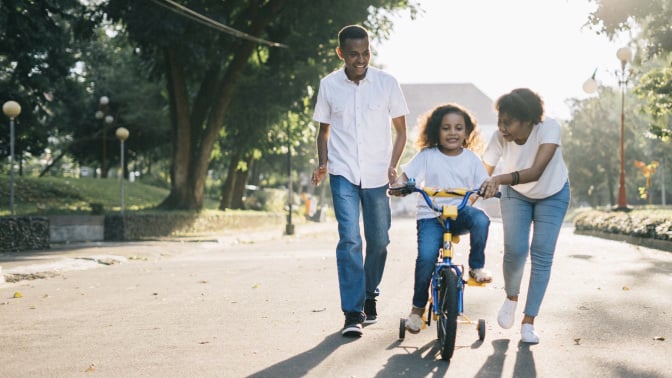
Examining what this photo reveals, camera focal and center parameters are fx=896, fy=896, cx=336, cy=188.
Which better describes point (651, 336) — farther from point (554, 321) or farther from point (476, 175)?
point (476, 175)

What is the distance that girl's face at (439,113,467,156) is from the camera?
589 centimetres

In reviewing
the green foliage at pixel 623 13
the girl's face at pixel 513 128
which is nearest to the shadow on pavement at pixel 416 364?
the girl's face at pixel 513 128

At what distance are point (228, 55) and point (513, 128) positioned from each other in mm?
20464

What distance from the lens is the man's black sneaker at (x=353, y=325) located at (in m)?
6.03

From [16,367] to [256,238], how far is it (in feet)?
71.2

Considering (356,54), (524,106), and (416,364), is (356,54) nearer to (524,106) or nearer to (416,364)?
(524,106)

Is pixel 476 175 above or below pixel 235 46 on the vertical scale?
below

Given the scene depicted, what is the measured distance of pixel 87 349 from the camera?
5.70 metres

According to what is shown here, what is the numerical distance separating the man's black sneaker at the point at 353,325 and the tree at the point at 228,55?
1708cm

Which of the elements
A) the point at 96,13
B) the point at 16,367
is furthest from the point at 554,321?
the point at 96,13

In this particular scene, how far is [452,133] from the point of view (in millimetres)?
5887

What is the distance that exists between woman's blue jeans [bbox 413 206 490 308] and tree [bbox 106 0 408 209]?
688 inches

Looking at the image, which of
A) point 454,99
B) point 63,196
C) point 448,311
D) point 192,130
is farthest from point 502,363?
point 454,99

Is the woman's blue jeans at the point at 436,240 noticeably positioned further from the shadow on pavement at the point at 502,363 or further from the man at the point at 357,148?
the man at the point at 357,148
